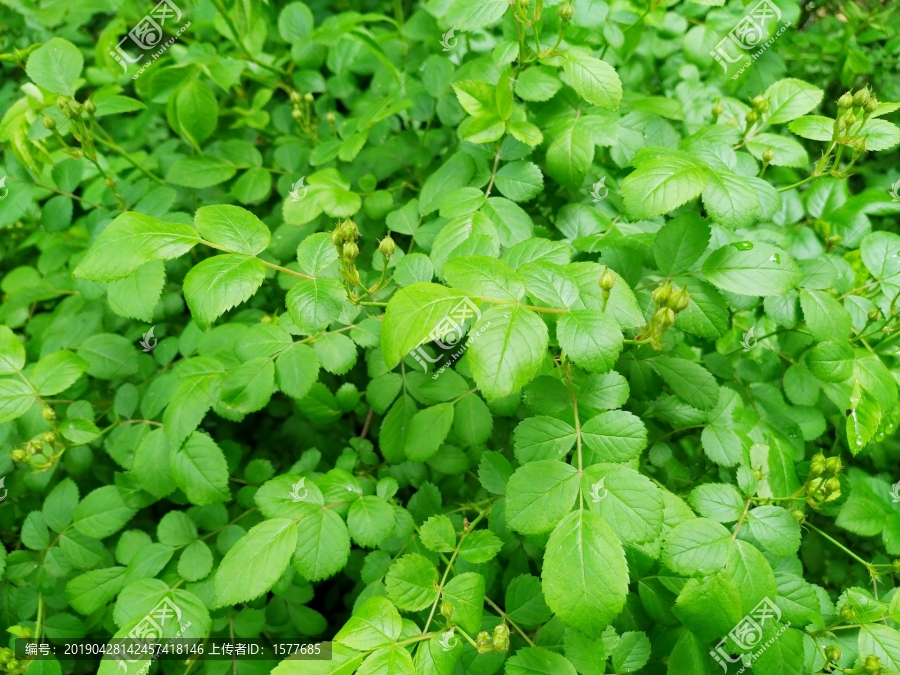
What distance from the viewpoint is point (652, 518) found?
1.14 meters

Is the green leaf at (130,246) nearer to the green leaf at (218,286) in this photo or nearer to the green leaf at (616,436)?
the green leaf at (218,286)

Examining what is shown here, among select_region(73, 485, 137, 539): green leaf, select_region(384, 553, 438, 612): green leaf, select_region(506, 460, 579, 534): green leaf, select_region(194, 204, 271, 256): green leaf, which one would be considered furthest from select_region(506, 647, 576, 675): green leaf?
select_region(73, 485, 137, 539): green leaf

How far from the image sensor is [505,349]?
104 centimetres

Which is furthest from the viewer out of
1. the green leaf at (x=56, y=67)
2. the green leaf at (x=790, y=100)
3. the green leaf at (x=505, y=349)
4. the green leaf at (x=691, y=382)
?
the green leaf at (x=56, y=67)

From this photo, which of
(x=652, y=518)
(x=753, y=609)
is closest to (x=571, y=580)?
(x=652, y=518)

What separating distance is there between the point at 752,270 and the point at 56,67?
230 cm

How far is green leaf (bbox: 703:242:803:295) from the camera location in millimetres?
1400

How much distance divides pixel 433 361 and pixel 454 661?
2.61 feet

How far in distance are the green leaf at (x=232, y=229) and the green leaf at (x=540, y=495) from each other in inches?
32.3

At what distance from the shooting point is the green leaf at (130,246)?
1273 millimetres

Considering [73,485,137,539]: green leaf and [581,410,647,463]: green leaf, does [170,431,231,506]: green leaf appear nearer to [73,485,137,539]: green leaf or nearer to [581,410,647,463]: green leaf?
[73,485,137,539]: green leaf

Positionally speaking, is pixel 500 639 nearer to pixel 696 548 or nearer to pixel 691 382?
pixel 696 548

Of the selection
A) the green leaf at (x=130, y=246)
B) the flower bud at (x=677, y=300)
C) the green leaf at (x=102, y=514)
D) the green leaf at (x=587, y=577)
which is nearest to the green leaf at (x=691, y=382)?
the flower bud at (x=677, y=300)

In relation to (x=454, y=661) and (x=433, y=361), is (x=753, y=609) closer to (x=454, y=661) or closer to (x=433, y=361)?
(x=454, y=661)
